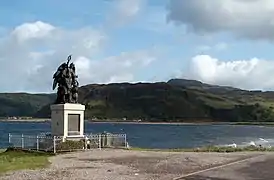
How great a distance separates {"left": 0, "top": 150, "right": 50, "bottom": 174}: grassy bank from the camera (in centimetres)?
2425

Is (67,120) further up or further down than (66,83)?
further down

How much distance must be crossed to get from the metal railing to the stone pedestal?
595 mm

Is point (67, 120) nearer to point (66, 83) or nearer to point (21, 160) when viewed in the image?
point (66, 83)

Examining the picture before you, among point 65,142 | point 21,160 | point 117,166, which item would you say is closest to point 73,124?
point 65,142

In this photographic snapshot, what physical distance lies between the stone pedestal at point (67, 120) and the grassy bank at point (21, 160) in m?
4.44

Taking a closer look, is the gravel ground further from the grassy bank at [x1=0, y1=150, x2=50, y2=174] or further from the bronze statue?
the bronze statue

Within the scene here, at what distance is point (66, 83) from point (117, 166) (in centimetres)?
1541

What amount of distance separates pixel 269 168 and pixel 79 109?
16846mm

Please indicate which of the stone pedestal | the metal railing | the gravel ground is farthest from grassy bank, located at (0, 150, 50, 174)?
the stone pedestal

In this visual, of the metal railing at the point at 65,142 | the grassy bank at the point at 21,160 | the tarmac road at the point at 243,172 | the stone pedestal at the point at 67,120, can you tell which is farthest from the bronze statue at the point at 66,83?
the tarmac road at the point at 243,172

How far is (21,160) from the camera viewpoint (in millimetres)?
27375

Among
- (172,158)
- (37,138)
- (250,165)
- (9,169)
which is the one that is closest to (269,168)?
(250,165)

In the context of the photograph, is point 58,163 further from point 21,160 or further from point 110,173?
point 110,173

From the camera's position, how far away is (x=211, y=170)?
76.8ft
